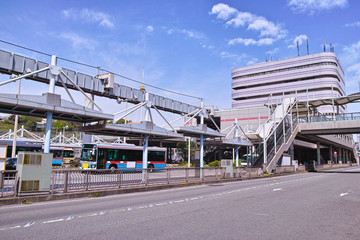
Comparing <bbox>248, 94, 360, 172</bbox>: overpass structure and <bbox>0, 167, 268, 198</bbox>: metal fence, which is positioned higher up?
<bbox>248, 94, 360, 172</bbox>: overpass structure

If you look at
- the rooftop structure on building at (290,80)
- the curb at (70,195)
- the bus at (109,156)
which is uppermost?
the rooftop structure on building at (290,80)

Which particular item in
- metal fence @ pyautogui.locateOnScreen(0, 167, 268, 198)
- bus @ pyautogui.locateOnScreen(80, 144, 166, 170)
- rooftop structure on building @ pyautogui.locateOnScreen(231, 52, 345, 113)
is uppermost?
rooftop structure on building @ pyautogui.locateOnScreen(231, 52, 345, 113)

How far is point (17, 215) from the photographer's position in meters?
8.68

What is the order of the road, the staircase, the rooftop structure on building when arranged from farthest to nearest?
the rooftop structure on building
the staircase
the road

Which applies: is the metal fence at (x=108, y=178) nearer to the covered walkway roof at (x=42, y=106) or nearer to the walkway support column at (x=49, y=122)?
the walkway support column at (x=49, y=122)

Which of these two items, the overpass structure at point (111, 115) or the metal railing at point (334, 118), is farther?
the metal railing at point (334, 118)

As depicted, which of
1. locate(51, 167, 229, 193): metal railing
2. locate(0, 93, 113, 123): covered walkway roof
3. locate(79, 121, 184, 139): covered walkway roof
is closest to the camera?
locate(51, 167, 229, 193): metal railing

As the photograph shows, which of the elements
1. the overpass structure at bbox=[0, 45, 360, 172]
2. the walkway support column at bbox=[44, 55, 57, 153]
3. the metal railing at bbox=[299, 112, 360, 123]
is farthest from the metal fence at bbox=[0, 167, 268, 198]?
the metal railing at bbox=[299, 112, 360, 123]

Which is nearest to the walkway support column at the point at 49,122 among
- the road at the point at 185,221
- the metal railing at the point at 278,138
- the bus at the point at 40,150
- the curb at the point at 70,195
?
the curb at the point at 70,195

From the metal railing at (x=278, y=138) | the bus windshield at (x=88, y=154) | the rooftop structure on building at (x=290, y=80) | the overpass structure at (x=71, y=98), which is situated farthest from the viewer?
the rooftop structure on building at (x=290, y=80)

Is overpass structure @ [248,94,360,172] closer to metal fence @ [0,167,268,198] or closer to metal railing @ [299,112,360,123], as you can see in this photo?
metal railing @ [299,112,360,123]

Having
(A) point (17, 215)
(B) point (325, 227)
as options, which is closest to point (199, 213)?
(B) point (325, 227)

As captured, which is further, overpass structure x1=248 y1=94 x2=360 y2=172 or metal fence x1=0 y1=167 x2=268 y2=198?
overpass structure x1=248 y1=94 x2=360 y2=172

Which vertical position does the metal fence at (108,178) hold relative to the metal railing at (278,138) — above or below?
below
